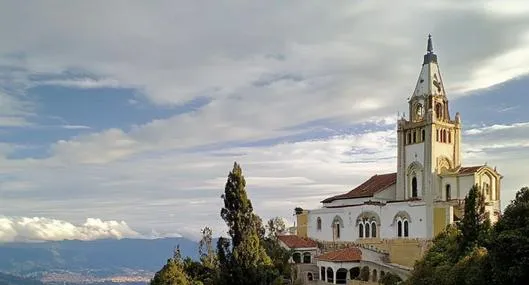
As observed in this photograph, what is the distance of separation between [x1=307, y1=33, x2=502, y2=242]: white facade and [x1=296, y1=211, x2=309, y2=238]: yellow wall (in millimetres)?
3768

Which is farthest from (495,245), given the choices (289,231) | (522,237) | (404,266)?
(289,231)

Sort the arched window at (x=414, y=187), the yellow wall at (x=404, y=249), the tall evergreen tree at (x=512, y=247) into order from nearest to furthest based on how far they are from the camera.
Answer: the tall evergreen tree at (x=512, y=247) < the yellow wall at (x=404, y=249) < the arched window at (x=414, y=187)

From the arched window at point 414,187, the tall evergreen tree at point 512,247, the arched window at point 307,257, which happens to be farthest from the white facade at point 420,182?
the tall evergreen tree at point 512,247

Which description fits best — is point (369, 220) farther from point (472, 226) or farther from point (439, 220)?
point (472, 226)

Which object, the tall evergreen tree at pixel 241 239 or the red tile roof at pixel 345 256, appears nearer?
the tall evergreen tree at pixel 241 239

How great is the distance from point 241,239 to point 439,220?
23.6 m

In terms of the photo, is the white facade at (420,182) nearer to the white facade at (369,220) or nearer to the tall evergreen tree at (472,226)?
the white facade at (369,220)

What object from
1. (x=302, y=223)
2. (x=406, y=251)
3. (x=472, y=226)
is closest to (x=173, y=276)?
(x=406, y=251)

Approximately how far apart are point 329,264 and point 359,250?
9.31 ft

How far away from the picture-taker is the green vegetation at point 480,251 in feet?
88.9

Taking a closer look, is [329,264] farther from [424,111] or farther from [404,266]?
[424,111]

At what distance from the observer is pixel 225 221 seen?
105 feet

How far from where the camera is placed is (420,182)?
182ft

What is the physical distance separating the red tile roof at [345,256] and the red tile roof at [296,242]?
5.49 meters
